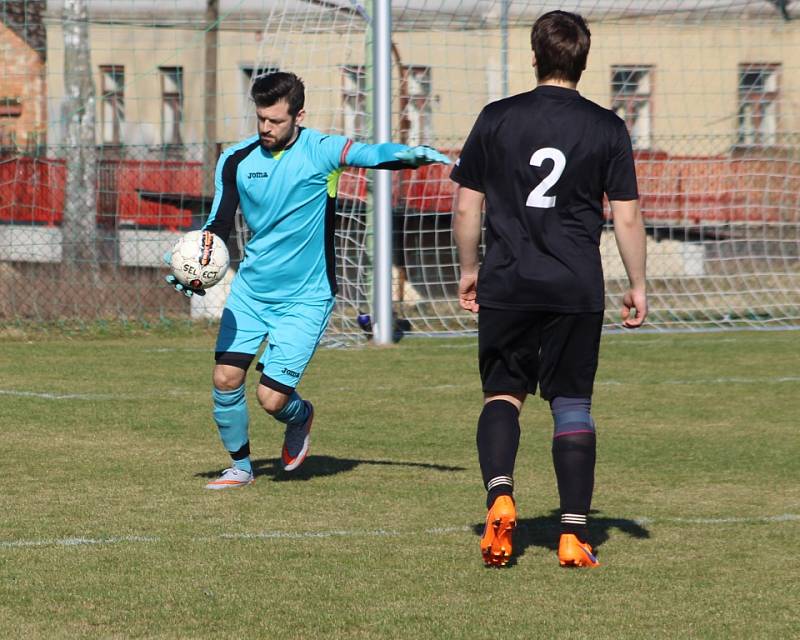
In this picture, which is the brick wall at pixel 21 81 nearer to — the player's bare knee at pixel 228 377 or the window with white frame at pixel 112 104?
the window with white frame at pixel 112 104

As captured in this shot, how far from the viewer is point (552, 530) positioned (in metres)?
5.86

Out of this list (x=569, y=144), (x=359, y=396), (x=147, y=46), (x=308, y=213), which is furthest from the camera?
(x=147, y=46)

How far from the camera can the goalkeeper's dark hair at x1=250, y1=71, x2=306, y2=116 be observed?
6512mm

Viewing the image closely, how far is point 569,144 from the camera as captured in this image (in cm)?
511

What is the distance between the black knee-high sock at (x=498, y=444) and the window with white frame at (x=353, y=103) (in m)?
9.00

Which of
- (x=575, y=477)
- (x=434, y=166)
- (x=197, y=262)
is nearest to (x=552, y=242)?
(x=575, y=477)

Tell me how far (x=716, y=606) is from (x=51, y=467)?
381 centimetres

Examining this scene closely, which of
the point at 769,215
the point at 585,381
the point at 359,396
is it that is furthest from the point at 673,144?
the point at 585,381

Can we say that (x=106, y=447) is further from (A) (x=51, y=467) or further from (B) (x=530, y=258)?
(B) (x=530, y=258)

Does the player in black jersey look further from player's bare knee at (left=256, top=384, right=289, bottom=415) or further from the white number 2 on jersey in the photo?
player's bare knee at (left=256, top=384, right=289, bottom=415)

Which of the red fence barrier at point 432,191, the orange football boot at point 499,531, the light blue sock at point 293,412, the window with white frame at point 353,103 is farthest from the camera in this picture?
the red fence barrier at point 432,191

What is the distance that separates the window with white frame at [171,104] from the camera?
29.3 m

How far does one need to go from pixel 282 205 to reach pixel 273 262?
0.91 feet

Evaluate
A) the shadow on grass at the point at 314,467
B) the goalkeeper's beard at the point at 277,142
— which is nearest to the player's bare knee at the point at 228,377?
the shadow on grass at the point at 314,467
